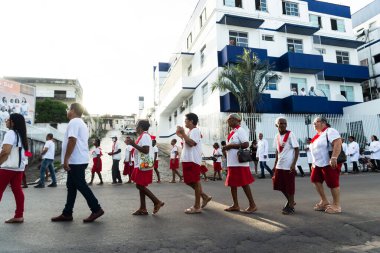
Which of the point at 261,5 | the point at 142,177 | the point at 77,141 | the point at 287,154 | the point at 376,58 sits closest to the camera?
the point at 77,141

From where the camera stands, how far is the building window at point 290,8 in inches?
950

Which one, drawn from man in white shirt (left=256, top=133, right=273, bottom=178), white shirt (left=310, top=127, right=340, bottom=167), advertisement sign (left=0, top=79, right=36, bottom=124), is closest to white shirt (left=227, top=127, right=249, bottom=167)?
white shirt (left=310, top=127, right=340, bottom=167)

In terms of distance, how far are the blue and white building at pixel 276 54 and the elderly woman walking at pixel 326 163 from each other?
11122mm

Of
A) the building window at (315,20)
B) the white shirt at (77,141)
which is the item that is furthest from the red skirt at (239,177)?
the building window at (315,20)

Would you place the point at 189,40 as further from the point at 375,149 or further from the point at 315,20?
the point at 375,149

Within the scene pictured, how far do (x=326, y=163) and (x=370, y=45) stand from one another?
27.2 metres

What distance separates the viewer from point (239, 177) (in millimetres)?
5297

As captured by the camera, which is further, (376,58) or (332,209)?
(376,58)

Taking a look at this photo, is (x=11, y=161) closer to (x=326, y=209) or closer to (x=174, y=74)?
(x=326, y=209)

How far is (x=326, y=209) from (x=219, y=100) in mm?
14887

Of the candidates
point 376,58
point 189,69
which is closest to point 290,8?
point 376,58

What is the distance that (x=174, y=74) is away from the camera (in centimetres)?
2803

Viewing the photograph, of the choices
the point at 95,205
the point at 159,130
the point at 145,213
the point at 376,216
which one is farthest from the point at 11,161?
the point at 159,130

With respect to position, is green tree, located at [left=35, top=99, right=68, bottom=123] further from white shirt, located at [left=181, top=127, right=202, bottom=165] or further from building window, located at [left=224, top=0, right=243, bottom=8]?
white shirt, located at [left=181, top=127, right=202, bottom=165]
